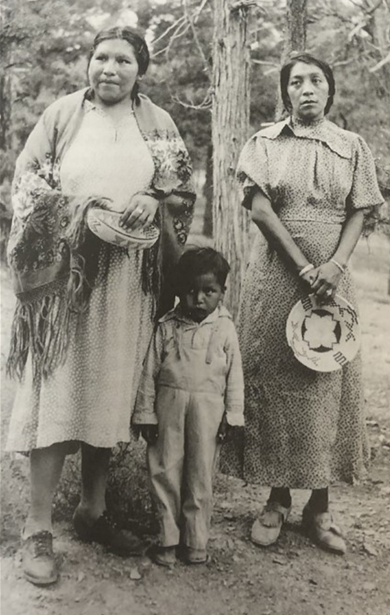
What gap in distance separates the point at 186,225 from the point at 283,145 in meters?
0.39

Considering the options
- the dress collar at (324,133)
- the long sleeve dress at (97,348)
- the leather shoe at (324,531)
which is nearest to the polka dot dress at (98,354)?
the long sleeve dress at (97,348)

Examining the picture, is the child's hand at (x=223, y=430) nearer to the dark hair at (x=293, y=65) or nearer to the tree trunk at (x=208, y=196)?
the tree trunk at (x=208, y=196)

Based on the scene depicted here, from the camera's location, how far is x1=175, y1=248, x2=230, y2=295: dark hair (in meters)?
2.28

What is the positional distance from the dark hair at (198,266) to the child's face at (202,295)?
0.01m

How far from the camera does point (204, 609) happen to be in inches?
85.9

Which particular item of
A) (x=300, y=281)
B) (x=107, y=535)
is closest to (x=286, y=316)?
(x=300, y=281)

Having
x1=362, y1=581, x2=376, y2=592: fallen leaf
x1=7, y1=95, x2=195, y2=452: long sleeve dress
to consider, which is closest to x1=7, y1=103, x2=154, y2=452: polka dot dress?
x1=7, y1=95, x2=195, y2=452: long sleeve dress

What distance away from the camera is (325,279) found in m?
2.32

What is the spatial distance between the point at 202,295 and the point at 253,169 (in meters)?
0.44

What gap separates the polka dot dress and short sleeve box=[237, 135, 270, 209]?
0.34 m

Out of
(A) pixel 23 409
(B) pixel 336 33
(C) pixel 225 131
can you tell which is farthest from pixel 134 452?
(B) pixel 336 33

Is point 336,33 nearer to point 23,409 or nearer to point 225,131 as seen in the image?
point 225,131

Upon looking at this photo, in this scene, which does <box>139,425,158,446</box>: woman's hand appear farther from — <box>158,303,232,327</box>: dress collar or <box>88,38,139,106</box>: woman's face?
<box>88,38,139,106</box>: woman's face

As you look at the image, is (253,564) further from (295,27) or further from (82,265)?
(295,27)
